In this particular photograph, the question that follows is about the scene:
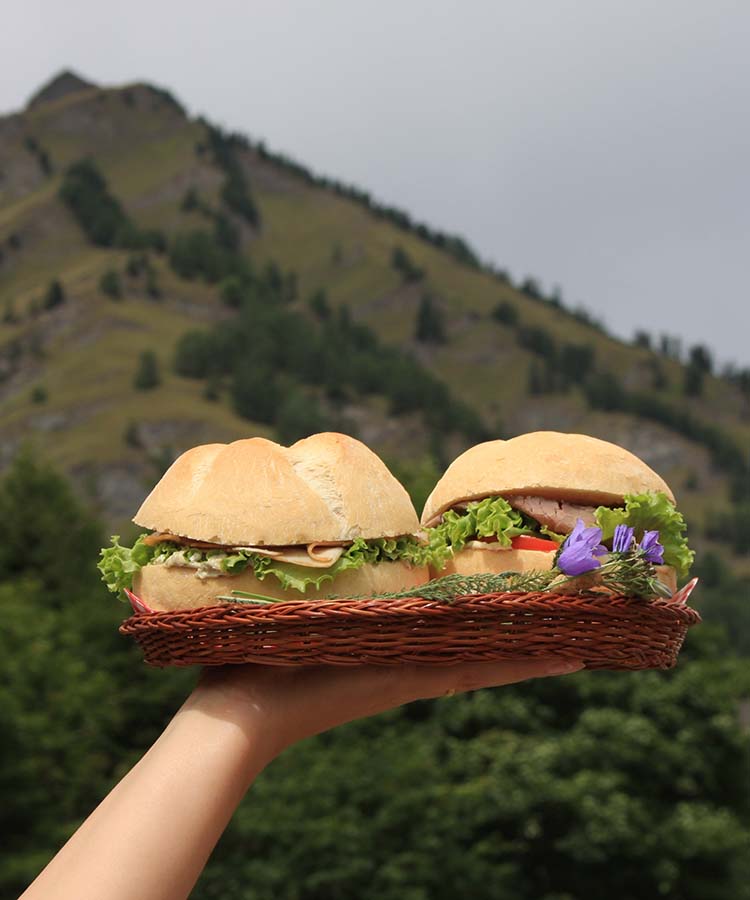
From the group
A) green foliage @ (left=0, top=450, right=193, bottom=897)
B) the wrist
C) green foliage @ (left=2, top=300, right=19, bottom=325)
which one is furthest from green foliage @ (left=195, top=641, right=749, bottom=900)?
green foliage @ (left=2, top=300, right=19, bottom=325)

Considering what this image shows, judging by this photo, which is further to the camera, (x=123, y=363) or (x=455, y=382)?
(x=455, y=382)

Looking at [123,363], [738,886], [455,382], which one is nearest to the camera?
[738,886]

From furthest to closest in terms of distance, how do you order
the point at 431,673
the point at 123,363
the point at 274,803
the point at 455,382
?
the point at 455,382 → the point at 123,363 → the point at 274,803 → the point at 431,673

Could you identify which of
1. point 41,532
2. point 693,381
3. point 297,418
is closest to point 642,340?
point 693,381

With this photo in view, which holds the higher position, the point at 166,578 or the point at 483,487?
the point at 483,487

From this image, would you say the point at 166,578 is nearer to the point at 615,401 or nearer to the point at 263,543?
the point at 263,543

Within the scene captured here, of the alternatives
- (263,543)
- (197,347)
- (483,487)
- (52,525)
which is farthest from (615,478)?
(197,347)

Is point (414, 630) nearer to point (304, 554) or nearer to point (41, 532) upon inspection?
point (304, 554)
